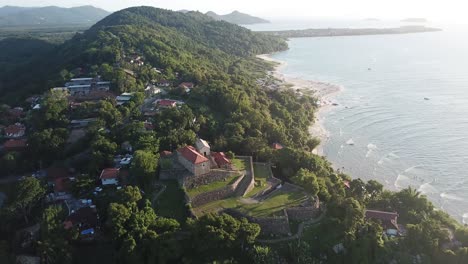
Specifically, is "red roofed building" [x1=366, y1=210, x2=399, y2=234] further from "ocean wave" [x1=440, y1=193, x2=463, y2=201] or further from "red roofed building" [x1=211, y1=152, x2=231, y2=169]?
"red roofed building" [x1=211, y1=152, x2=231, y2=169]

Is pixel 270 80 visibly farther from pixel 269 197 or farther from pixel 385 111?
pixel 269 197

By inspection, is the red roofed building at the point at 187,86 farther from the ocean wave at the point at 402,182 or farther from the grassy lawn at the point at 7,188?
the ocean wave at the point at 402,182

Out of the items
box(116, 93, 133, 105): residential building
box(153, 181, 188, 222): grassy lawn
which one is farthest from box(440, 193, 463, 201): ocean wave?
box(116, 93, 133, 105): residential building

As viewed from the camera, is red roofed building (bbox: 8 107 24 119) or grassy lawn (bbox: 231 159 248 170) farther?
red roofed building (bbox: 8 107 24 119)

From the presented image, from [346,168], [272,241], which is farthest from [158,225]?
[346,168]

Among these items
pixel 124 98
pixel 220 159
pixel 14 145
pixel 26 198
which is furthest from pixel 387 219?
pixel 14 145

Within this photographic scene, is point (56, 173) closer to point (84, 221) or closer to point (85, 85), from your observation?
point (84, 221)
